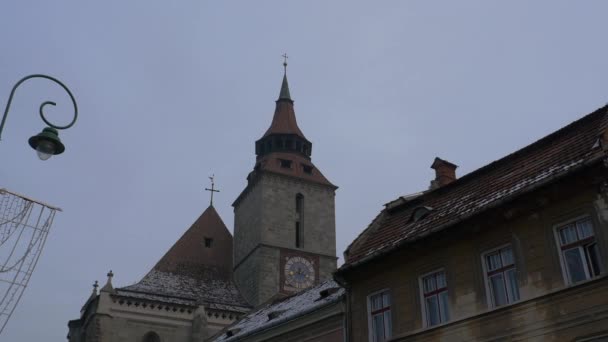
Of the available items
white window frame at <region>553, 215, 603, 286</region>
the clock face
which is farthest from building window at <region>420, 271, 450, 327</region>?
the clock face

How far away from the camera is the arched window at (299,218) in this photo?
50.2 m

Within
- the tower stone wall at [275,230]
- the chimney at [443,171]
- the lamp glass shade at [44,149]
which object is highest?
the tower stone wall at [275,230]

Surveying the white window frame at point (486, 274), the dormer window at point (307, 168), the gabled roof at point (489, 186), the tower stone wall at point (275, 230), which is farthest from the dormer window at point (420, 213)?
the dormer window at point (307, 168)

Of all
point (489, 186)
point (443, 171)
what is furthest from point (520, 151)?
point (443, 171)

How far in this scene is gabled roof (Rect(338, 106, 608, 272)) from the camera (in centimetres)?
1530

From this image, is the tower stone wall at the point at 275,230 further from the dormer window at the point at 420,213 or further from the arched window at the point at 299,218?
the dormer window at the point at 420,213

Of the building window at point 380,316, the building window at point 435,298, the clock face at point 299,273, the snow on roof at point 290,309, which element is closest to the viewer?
the building window at point 435,298

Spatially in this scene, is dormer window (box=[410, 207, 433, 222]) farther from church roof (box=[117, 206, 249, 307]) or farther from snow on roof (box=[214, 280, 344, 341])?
church roof (box=[117, 206, 249, 307])

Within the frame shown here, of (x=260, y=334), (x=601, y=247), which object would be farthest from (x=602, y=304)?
(x=260, y=334)

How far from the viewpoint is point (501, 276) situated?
15555 mm

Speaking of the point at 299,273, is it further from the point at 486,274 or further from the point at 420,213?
the point at 486,274

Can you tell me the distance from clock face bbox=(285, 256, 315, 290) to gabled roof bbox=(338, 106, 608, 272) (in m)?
27.6

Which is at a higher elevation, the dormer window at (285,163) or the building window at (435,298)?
the dormer window at (285,163)

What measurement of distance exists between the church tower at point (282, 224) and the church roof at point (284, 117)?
0.68m
